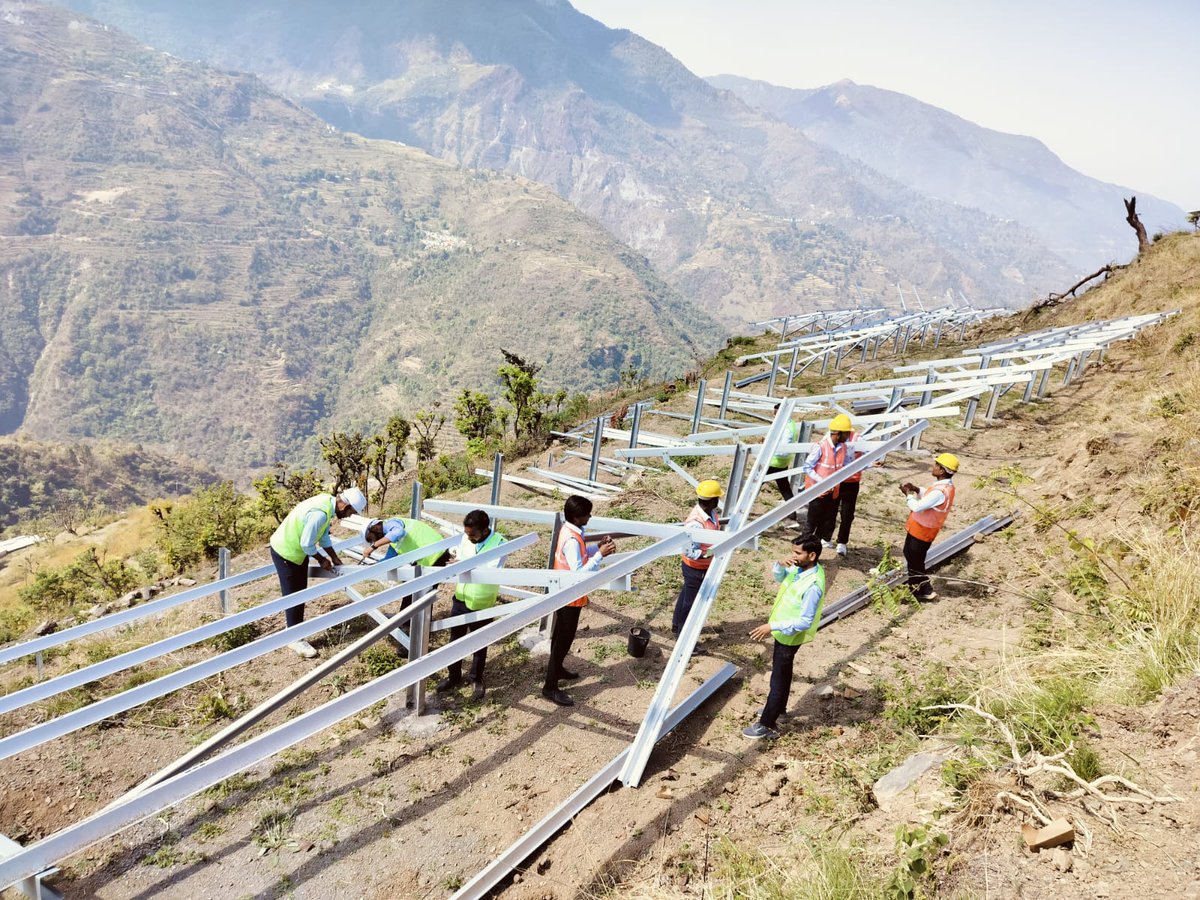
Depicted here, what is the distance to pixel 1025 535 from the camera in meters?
8.00

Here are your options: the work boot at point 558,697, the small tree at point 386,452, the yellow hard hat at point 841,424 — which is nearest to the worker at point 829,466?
the yellow hard hat at point 841,424

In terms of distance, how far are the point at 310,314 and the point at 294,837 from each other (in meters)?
170

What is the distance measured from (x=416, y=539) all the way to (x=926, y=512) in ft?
16.5

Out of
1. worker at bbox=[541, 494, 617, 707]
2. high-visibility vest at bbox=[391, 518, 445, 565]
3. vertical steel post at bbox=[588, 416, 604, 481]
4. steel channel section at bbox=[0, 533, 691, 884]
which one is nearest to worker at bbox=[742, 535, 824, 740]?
worker at bbox=[541, 494, 617, 707]

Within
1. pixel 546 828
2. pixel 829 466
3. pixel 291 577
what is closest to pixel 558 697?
pixel 546 828

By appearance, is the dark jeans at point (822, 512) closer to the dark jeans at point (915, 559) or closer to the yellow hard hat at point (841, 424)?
the yellow hard hat at point (841, 424)

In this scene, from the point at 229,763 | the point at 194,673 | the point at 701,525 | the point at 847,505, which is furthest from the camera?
the point at 847,505

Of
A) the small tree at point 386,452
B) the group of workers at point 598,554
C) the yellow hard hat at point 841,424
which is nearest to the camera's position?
the group of workers at point 598,554

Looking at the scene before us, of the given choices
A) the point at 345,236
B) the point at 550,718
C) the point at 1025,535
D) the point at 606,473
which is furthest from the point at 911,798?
the point at 345,236

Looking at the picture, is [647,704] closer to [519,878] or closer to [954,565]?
[519,878]

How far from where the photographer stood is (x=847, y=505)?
8.07 metres

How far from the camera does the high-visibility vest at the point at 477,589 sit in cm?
541

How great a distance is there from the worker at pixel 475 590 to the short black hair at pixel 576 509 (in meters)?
Answer: 0.70

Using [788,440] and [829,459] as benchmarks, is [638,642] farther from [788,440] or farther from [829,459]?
[788,440]
